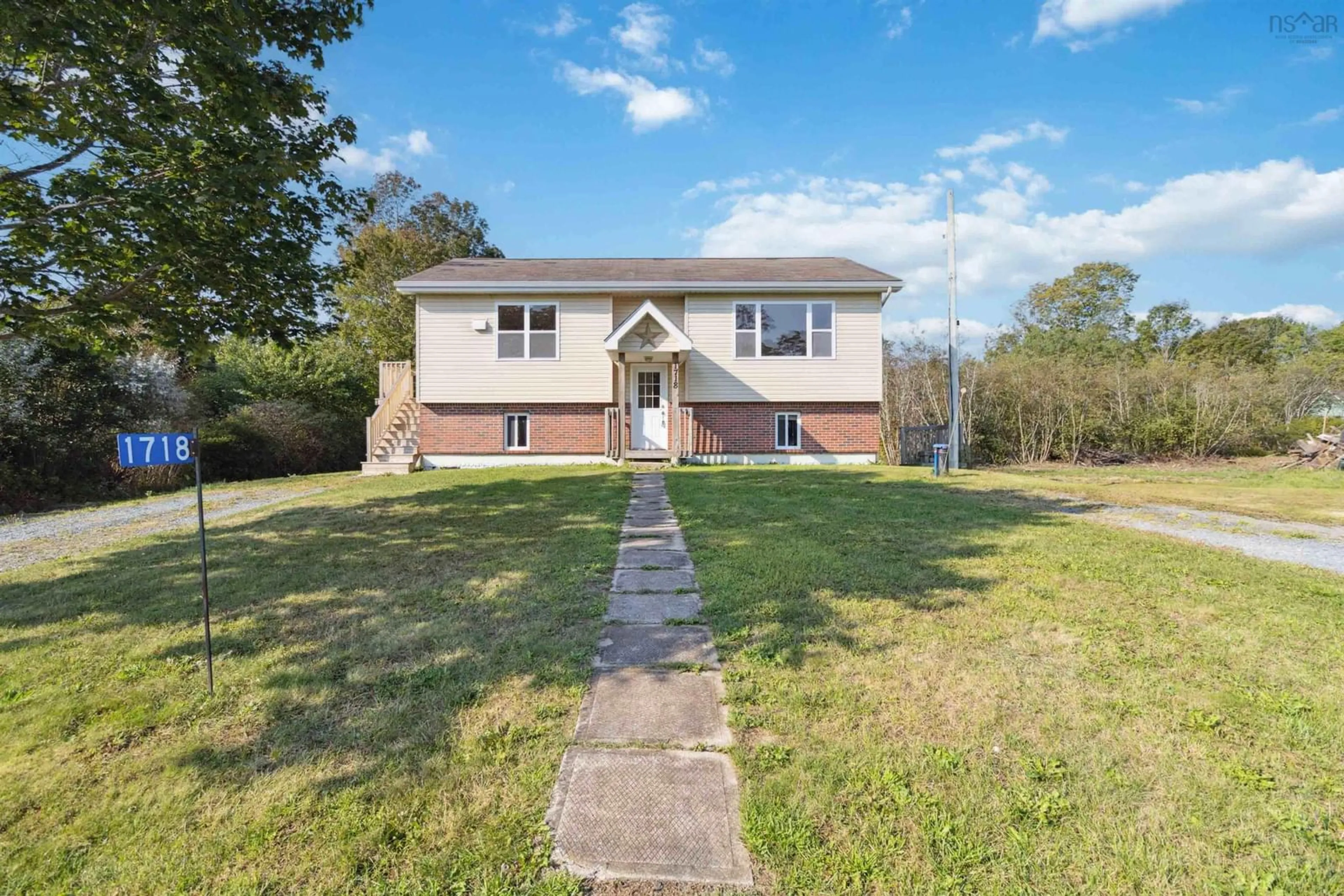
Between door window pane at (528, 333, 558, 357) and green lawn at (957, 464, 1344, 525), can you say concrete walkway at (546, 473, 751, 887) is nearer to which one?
green lawn at (957, 464, 1344, 525)

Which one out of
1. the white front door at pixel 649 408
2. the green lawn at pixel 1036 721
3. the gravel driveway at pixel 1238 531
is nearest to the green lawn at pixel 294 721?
the green lawn at pixel 1036 721

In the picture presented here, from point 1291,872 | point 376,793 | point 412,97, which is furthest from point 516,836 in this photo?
point 412,97

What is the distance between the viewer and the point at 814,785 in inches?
82.2

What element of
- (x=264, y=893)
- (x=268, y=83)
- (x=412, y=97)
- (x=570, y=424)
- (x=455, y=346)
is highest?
(x=412, y=97)

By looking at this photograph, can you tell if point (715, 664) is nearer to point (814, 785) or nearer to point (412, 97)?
point (814, 785)

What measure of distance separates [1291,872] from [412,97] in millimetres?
14201

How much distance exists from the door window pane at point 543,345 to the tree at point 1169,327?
145 ft

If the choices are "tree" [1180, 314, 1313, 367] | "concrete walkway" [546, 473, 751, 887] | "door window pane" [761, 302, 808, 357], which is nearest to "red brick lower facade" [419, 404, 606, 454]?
"door window pane" [761, 302, 808, 357]

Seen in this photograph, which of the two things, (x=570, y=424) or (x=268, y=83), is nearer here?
(x=268, y=83)

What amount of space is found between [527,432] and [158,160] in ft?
32.1

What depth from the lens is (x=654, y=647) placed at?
3.35 metres

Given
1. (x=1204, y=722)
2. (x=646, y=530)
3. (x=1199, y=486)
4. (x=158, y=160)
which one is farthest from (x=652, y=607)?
(x=1199, y=486)

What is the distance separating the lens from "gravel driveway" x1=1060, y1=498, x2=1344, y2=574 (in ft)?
17.7

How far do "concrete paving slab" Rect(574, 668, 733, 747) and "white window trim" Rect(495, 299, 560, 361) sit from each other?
12705 millimetres
